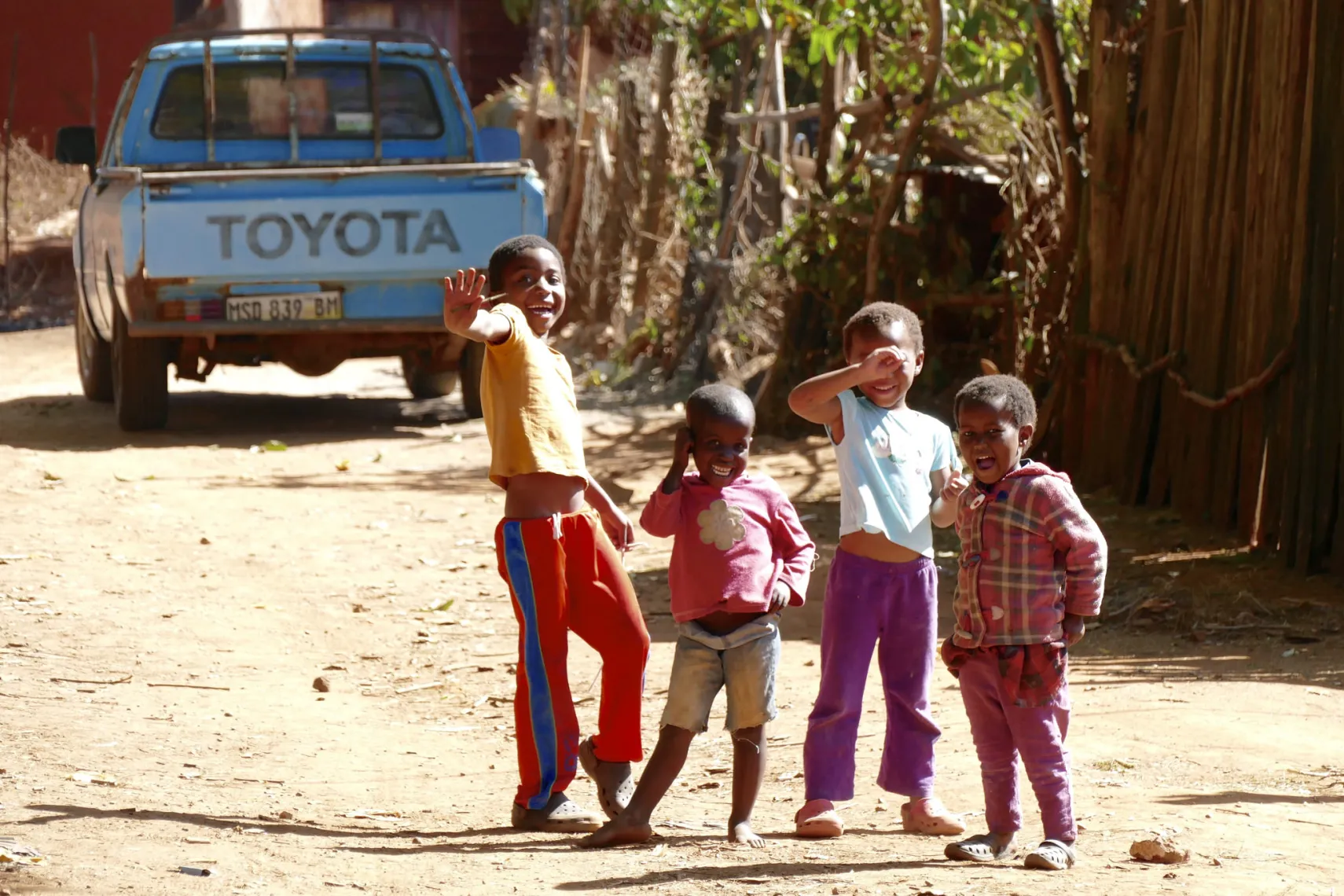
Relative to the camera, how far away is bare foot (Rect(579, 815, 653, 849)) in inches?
148

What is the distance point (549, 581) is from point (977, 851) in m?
1.10

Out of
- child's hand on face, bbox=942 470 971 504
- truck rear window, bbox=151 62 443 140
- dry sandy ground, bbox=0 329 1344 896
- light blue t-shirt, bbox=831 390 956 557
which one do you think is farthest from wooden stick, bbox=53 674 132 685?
truck rear window, bbox=151 62 443 140

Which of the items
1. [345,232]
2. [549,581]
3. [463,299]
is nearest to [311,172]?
[345,232]

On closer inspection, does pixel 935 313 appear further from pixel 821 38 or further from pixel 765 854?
pixel 765 854

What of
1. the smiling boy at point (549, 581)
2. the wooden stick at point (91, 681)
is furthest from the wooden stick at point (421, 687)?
the smiling boy at point (549, 581)

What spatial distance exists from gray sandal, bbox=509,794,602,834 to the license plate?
614 cm

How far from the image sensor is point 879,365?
147 inches

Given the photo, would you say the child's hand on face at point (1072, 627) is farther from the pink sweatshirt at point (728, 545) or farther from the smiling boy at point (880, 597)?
the pink sweatshirt at point (728, 545)

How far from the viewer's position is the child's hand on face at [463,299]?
356cm

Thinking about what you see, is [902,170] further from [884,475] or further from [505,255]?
[884,475]

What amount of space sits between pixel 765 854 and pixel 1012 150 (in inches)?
245

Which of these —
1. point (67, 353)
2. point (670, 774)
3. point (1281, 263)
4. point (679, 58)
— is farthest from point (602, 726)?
point (67, 353)

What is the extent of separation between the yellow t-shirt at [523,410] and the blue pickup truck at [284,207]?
581 cm

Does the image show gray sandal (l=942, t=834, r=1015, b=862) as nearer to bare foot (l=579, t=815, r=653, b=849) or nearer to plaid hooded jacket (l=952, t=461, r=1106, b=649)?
plaid hooded jacket (l=952, t=461, r=1106, b=649)
